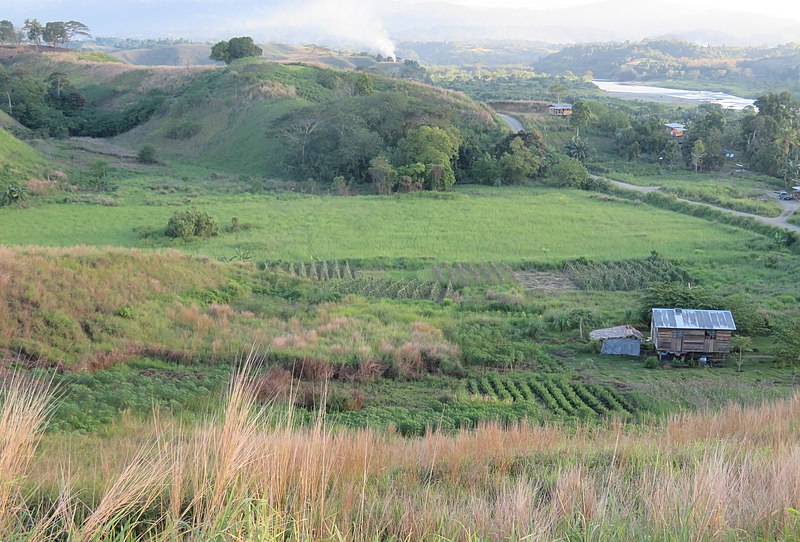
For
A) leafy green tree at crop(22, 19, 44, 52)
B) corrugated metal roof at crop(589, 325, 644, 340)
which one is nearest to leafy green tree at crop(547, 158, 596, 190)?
corrugated metal roof at crop(589, 325, 644, 340)

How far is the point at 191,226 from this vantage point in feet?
Result: 99.8

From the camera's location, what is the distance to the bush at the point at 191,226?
99.1ft

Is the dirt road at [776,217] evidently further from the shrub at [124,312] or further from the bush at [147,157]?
the bush at [147,157]

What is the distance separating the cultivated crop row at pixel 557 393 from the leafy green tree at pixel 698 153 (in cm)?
4715

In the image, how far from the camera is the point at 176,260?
22.5 meters

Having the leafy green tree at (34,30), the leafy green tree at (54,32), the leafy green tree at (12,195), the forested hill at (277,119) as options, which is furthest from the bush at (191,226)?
the leafy green tree at (54,32)

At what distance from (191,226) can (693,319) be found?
72.5 ft

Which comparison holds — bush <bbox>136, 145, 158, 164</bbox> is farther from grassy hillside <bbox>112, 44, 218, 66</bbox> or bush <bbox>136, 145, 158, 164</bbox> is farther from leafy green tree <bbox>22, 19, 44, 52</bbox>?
grassy hillside <bbox>112, 44, 218, 66</bbox>

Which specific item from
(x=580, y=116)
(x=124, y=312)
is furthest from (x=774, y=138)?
(x=124, y=312)

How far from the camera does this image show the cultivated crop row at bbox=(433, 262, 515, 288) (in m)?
26.0

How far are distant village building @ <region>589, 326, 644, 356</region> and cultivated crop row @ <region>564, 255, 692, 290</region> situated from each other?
6.84 meters

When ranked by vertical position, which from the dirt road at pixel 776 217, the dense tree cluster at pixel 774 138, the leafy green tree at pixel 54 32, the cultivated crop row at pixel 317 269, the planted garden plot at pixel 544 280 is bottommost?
the planted garden plot at pixel 544 280

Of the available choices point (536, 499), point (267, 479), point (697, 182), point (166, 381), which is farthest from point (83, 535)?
point (697, 182)

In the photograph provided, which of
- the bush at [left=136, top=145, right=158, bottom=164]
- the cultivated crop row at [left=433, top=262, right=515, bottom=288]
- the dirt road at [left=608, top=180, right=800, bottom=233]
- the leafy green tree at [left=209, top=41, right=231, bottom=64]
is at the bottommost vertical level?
the cultivated crop row at [left=433, top=262, right=515, bottom=288]
